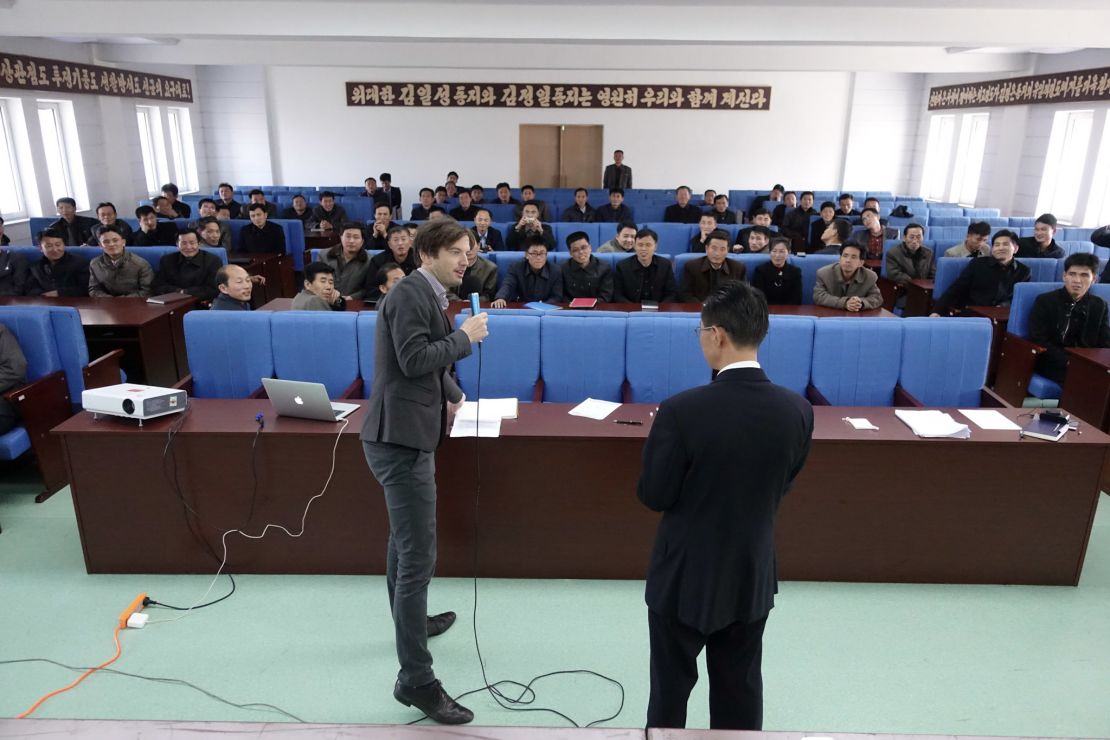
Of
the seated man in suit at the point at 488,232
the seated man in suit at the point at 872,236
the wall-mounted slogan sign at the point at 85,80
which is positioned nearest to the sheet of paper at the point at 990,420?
the seated man in suit at the point at 872,236

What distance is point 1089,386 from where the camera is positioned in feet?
12.7

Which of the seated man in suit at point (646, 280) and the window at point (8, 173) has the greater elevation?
the window at point (8, 173)

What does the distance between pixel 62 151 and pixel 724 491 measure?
11.1m

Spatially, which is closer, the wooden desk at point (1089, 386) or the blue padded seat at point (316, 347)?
the blue padded seat at point (316, 347)

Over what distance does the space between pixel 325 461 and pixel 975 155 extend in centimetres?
1272

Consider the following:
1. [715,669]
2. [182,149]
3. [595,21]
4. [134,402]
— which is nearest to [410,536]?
[715,669]

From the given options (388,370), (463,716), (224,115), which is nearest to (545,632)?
(463,716)

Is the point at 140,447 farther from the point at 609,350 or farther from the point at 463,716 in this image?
the point at 609,350

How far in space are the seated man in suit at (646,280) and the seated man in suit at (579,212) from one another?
3.70m

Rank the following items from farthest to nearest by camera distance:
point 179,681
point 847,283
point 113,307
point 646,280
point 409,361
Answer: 1. point 646,280
2. point 847,283
3. point 113,307
4. point 179,681
5. point 409,361

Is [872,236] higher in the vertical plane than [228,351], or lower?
higher

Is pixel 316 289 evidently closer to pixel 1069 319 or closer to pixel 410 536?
pixel 410 536

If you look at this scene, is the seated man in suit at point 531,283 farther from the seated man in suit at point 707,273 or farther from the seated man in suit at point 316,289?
the seated man in suit at point 316,289

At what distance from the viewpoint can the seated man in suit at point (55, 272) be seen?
5562mm
